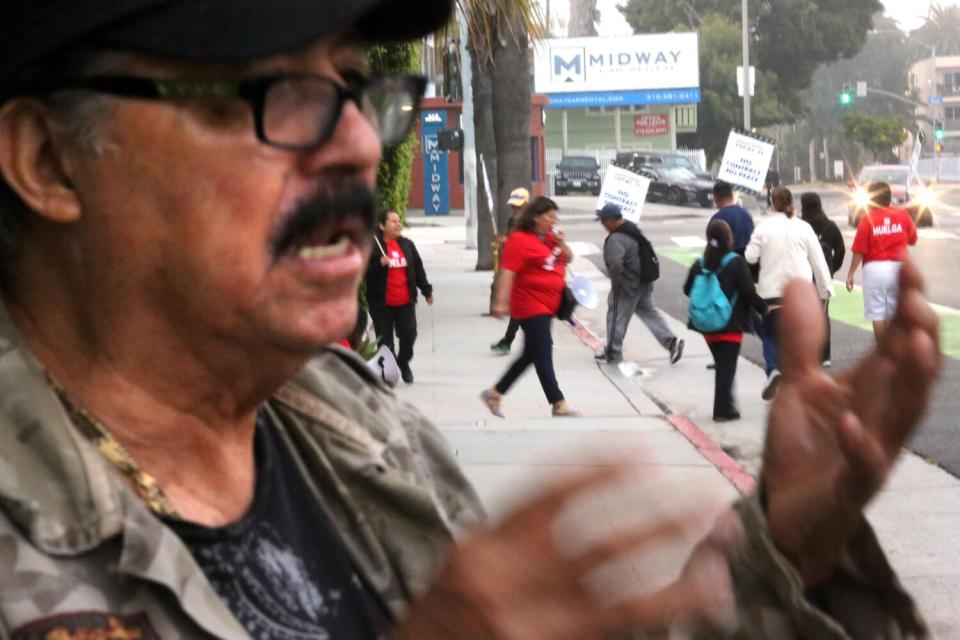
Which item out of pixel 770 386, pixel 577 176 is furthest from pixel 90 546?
pixel 577 176

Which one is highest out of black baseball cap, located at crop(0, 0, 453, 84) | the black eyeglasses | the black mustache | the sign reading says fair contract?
black baseball cap, located at crop(0, 0, 453, 84)

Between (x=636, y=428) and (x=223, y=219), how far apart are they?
863 cm

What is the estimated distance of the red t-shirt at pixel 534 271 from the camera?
37.8 feet

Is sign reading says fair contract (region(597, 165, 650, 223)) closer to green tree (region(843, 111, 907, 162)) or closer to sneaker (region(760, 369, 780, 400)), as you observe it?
sneaker (region(760, 369, 780, 400))

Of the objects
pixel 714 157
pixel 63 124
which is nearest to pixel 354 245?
pixel 63 124

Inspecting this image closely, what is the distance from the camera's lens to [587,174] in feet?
179

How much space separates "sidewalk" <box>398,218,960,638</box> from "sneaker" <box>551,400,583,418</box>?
9 cm

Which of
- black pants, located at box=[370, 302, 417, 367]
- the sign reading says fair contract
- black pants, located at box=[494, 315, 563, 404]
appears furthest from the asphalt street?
black pants, located at box=[370, 302, 417, 367]

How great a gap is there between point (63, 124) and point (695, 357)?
1398cm

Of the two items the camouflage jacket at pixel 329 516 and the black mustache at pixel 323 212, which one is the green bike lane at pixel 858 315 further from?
the black mustache at pixel 323 212

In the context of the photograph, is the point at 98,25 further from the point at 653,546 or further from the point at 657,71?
the point at 657,71

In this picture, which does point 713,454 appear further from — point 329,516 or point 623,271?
point 329,516

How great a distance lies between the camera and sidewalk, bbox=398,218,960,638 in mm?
6418

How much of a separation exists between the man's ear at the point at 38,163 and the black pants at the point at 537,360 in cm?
997
